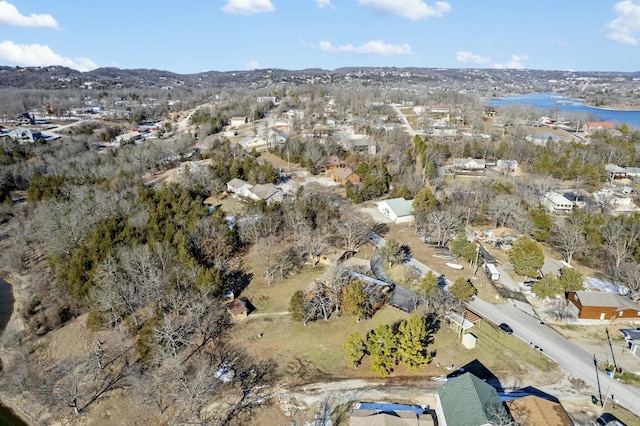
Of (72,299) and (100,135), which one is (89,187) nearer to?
(72,299)

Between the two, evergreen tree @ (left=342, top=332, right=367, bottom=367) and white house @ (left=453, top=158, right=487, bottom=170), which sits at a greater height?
white house @ (left=453, top=158, right=487, bottom=170)

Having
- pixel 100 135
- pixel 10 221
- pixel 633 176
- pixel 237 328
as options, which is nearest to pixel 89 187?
pixel 10 221

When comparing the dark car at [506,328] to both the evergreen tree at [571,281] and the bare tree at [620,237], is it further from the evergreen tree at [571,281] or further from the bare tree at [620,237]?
the bare tree at [620,237]

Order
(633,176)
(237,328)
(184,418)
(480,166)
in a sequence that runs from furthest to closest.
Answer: (480,166) → (633,176) → (237,328) → (184,418)

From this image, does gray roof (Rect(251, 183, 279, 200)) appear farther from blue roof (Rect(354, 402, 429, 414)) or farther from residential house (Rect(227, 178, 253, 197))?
blue roof (Rect(354, 402, 429, 414))

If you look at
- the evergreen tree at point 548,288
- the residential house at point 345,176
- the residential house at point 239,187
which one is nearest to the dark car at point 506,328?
the evergreen tree at point 548,288

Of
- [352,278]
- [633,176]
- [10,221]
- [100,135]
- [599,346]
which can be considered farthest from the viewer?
[100,135]

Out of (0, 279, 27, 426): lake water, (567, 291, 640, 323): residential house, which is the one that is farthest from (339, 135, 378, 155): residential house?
(0, 279, 27, 426): lake water
